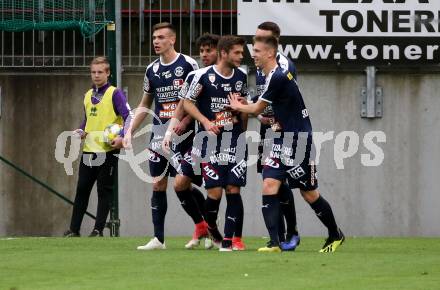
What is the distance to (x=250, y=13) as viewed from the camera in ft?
57.2

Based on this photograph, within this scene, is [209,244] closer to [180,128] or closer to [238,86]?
[180,128]

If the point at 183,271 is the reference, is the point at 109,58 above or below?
above

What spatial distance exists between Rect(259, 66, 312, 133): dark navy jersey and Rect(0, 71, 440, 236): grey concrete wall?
205 inches

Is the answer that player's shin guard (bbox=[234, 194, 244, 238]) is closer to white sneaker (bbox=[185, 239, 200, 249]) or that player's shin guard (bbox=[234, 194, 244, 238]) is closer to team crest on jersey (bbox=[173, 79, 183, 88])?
white sneaker (bbox=[185, 239, 200, 249])

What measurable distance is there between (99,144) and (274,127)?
156 inches

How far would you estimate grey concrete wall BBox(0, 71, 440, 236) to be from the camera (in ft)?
57.8

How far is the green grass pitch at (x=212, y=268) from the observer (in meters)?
9.59

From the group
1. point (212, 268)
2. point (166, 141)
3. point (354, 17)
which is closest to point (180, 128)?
point (166, 141)

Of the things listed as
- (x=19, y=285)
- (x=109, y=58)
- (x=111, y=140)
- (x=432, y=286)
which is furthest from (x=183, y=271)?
(x=109, y=58)

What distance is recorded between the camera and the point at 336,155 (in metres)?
17.7

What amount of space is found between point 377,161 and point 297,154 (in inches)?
214

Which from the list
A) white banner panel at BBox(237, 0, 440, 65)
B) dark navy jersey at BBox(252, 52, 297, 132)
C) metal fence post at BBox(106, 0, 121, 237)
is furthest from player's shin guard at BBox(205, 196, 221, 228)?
white banner panel at BBox(237, 0, 440, 65)

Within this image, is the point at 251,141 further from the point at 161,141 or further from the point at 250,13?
the point at 161,141

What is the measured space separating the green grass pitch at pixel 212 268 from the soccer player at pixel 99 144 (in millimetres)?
2285
